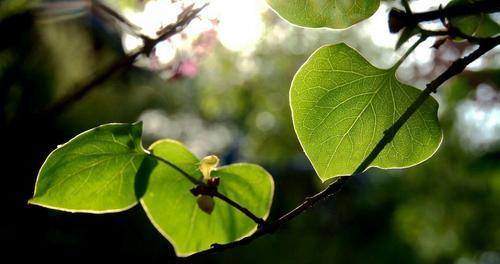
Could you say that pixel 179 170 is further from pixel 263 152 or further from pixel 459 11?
pixel 263 152

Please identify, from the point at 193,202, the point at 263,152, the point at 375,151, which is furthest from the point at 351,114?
the point at 263,152

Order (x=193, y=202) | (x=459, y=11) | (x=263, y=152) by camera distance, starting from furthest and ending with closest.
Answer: (x=263, y=152) → (x=193, y=202) → (x=459, y=11)

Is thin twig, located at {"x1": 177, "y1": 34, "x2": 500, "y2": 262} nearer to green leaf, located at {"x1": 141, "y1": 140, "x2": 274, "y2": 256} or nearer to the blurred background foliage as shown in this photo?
green leaf, located at {"x1": 141, "y1": 140, "x2": 274, "y2": 256}

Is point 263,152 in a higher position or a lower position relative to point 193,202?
lower

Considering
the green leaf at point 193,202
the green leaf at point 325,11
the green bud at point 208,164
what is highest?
the green leaf at point 325,11

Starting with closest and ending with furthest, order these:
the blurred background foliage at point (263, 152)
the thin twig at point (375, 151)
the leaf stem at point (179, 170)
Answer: the thin twig at point (375, 151), the leaf stem at point (179, 170), the blurred background foliage at point (263, 152)

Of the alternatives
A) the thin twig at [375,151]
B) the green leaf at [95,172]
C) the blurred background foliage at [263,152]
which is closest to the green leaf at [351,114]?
the thin twig at [375,151]

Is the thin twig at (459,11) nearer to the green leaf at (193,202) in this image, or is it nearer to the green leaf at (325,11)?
the green leaf at (325,11)
